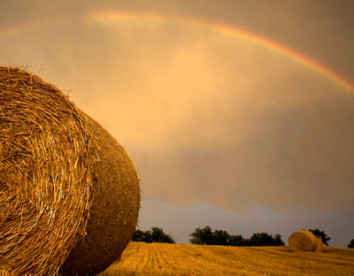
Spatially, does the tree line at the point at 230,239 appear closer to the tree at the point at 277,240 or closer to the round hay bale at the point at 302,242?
the tree at the point at 277,240

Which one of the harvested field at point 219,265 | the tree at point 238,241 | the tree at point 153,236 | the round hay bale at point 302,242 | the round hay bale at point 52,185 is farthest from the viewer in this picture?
the tree at point 238,241

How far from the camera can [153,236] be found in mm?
34031

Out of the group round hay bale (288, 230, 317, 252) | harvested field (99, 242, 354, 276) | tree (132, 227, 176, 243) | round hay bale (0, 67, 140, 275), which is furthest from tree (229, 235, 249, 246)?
round hay bale (0, 67, 140, 275)

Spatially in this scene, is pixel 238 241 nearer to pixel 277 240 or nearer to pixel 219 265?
pixel 277 240

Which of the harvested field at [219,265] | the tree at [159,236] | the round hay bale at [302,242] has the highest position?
the tree at [159,236]

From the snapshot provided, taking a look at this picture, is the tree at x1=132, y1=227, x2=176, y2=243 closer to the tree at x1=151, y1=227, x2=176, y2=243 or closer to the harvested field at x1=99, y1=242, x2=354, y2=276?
the tree at x1=151, y1=227, x2=176, y2=243

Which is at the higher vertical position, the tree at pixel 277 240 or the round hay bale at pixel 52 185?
the tree at pixel 277 240

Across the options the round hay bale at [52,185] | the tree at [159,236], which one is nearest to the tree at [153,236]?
the tree at [159,236]

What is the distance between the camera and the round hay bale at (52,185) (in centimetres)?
433

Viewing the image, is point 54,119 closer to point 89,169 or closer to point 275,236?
point 89,169

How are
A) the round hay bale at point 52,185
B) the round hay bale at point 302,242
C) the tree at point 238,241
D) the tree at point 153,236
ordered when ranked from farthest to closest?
1. the tree at point 238,241
2. the tree at point 153,236
3. the round hay bale at point 302,242
4. the round hay bale at point 52,185

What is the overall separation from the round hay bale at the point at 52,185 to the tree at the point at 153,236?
29375 millimetres

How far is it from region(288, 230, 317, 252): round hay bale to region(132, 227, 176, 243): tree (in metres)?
16.7

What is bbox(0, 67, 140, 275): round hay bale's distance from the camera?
4328mm
